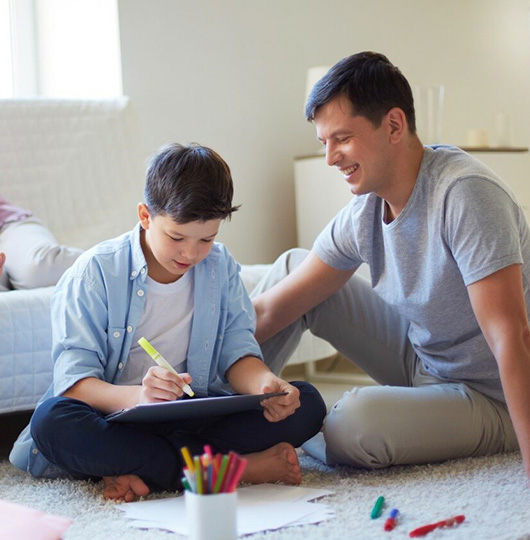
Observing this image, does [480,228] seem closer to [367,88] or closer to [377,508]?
Answer: [367,88]

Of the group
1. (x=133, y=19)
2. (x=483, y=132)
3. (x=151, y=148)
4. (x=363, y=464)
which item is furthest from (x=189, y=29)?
(x=363, y=464)

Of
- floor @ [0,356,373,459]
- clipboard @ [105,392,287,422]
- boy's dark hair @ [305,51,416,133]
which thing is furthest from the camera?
floor @ [0,356,373,459]

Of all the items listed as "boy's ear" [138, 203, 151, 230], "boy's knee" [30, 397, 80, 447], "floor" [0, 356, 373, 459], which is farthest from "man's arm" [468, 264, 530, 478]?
"floor" [0, 356, 373, 459]

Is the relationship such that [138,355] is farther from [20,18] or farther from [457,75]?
[457,75]

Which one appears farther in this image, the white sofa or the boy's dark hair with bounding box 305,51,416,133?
the white sofa

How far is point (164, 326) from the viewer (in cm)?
155

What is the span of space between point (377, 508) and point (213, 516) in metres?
0.35

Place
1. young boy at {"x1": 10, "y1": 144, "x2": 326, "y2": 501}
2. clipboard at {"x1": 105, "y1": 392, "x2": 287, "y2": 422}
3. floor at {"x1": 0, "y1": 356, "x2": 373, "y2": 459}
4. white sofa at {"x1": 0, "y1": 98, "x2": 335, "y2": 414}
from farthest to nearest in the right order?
white sofa at {"x1": 0, "y1": 98, "x2": 335, "y2": 414}
floor at {"x1": 0, "y1": 356, "x2": 373, "y2": 459}
young boy at {"x1": 10, "y1": 144, "x2": 326, "y2": 501}
clipboard at {"x1": 105, "y1": 392, "x2": 287, "y2": 422}

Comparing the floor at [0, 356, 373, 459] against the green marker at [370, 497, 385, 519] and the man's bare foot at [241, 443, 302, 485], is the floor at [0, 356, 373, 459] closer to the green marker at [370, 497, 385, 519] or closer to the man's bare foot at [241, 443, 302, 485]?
the man's bare foot at [241, 443, 302, 485]

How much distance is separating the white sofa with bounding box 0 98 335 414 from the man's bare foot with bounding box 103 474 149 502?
28.9 inches

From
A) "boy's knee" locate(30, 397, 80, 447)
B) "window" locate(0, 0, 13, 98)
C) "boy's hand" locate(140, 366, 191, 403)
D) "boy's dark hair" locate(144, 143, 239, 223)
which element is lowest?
"boy's knee" locate(30, 397, 80, 447)

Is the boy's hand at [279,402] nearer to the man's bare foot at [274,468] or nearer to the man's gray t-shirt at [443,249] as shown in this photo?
the man's bare foot at [274,468]

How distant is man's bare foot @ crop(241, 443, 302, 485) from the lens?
142cm

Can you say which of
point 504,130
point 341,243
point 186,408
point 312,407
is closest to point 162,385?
point 186,408
